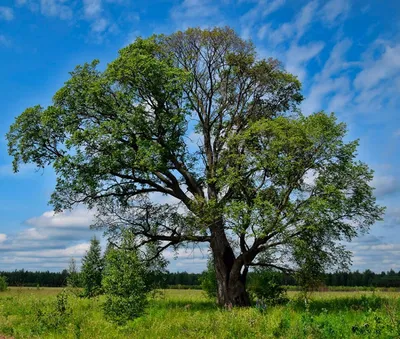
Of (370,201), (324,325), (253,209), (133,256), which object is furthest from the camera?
(370,201)

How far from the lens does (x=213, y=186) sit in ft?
86.3

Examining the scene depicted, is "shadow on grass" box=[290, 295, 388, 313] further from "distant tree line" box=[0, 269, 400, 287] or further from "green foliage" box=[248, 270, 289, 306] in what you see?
"distant tree line" box=[0, 269, 400, 287]

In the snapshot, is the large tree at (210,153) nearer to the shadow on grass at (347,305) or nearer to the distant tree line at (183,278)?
the shadow on grass at (347,305)

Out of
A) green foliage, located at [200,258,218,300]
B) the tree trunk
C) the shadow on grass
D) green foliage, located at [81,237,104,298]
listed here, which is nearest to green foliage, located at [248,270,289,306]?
the tree trunk

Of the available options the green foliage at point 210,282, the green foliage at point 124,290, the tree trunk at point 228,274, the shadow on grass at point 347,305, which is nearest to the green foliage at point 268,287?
the tree trunk at point 228,274

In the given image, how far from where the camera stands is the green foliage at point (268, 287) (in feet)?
79.5

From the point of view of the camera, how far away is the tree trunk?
82.4 feet

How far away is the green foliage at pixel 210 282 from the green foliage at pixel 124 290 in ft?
44.5

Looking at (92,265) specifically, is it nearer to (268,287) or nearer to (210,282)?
(210,282)

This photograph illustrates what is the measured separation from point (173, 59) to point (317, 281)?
15159 millimetres

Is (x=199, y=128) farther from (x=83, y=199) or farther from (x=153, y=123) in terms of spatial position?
(x=83, y=199)

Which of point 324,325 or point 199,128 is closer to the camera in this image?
point 324,325

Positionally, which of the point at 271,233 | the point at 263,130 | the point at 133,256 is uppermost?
the point at 263,130

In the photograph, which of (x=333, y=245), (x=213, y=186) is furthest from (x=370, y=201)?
(x=213, y=186)
